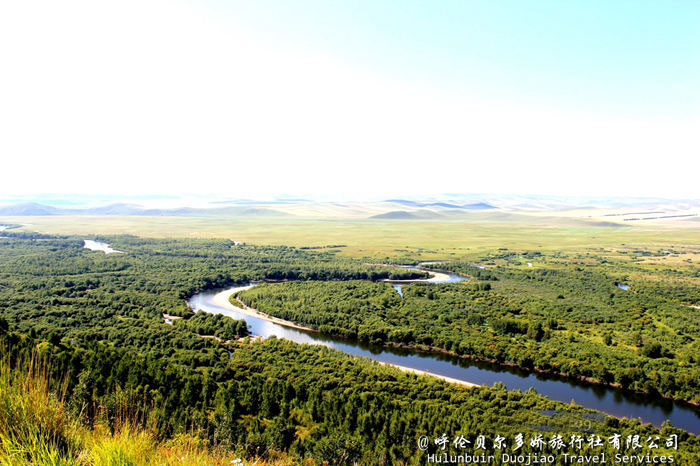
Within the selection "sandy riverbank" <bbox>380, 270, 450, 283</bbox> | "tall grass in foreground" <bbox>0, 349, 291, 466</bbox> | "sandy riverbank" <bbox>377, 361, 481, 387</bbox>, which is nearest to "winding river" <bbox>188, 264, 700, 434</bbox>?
"sandy riverbank" <bbox>377, 361, 481, 387</bbox>

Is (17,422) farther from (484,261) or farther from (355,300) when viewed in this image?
(484,261)

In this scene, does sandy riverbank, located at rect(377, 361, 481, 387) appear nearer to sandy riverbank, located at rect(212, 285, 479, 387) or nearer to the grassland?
sandy riverbank, located at rect(212, 285, 479, 387)

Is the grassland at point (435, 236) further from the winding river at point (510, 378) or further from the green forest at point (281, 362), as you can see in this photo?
the winding river at point (510, 378)

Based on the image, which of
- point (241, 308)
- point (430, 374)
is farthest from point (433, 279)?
point (430, 374)

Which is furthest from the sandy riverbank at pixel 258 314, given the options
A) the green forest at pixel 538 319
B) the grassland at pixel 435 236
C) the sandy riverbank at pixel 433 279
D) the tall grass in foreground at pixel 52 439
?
the grassland at pixel 435 236

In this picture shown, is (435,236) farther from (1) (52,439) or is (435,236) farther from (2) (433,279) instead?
(1) (52,439)

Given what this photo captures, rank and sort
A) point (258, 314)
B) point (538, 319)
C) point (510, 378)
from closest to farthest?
point (510, 378) < point (538, 319) < point (258, 314)

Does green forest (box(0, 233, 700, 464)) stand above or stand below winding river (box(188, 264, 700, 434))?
above
